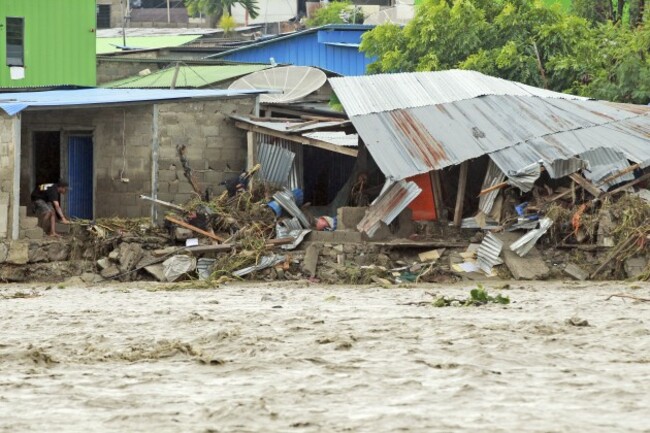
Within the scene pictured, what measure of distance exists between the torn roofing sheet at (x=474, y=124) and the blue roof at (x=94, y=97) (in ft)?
7.31

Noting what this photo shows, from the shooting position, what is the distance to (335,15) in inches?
1989

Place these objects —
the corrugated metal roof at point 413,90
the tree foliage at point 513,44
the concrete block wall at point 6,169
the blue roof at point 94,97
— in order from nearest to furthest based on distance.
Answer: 1. the concrete block wall at point 6,169
2. the blue roof at point 94,97
3. the corrugated metal roof at point 413,90
4. the tree foliage at point 513,44

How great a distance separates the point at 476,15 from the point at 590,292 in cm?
1320

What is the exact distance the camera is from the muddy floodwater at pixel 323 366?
931 cm

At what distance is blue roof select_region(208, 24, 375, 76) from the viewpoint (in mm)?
38156

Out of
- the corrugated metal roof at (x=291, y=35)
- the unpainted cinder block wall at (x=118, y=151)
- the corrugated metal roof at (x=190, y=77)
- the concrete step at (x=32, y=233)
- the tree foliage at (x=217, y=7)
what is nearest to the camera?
the concrete step at (x=32, y=233)

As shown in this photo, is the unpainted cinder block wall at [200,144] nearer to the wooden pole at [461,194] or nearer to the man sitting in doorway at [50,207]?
the man sitting in doorway at [50,207]

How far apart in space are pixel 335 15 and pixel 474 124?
2894 centimetres

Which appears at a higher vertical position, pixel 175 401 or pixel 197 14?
pixel 197 14

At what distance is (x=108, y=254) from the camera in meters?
20.9

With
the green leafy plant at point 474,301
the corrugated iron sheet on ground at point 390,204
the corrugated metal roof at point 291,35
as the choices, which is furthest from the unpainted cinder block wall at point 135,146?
the corrugated metal roof at point 291,35

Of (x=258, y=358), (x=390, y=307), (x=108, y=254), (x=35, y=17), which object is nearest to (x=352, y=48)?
(x=35, y=17)

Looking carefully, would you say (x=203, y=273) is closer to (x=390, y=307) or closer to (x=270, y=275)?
(x=270, y=275)

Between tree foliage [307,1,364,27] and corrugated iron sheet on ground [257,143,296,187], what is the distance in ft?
81.7
